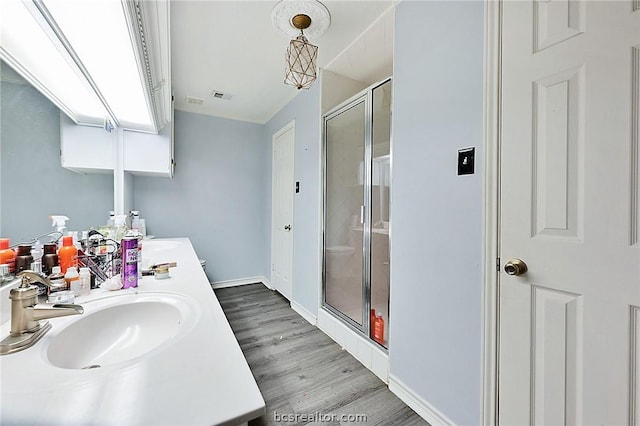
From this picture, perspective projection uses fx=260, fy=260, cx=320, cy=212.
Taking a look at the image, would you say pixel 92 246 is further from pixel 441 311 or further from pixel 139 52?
pixel 441 311

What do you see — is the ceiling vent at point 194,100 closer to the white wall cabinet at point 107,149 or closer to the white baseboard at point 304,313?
the white wall cabinet at point 107,149

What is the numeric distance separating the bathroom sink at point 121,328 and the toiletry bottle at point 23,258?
25cm

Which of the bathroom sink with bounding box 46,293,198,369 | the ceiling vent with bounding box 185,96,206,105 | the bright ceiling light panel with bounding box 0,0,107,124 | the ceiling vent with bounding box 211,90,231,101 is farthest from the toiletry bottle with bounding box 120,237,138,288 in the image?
the ceiling vent with bounding box 185,96,206,105

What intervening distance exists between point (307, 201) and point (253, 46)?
142 centimetres

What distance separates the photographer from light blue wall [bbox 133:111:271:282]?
3.32 metres

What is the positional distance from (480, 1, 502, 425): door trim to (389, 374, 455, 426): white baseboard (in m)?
0.25

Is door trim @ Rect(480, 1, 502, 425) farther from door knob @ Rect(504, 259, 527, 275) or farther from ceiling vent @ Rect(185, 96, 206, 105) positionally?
ceiling vent @ Rect(185, 96, 206, 105)

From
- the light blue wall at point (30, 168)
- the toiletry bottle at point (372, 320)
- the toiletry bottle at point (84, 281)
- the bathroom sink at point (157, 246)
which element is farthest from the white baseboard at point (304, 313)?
the light blue wall at point (30, 168)

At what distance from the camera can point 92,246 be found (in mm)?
1241

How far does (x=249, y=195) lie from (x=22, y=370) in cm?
338

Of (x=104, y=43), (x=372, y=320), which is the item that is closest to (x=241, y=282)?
(x=372, y=320)

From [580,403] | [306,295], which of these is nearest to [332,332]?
[306,295]

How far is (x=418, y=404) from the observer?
57.0 inches

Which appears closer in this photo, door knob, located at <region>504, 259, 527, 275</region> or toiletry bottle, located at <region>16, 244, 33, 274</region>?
toiletry bottle, located at <region>16, 244, 33, 274</region>
